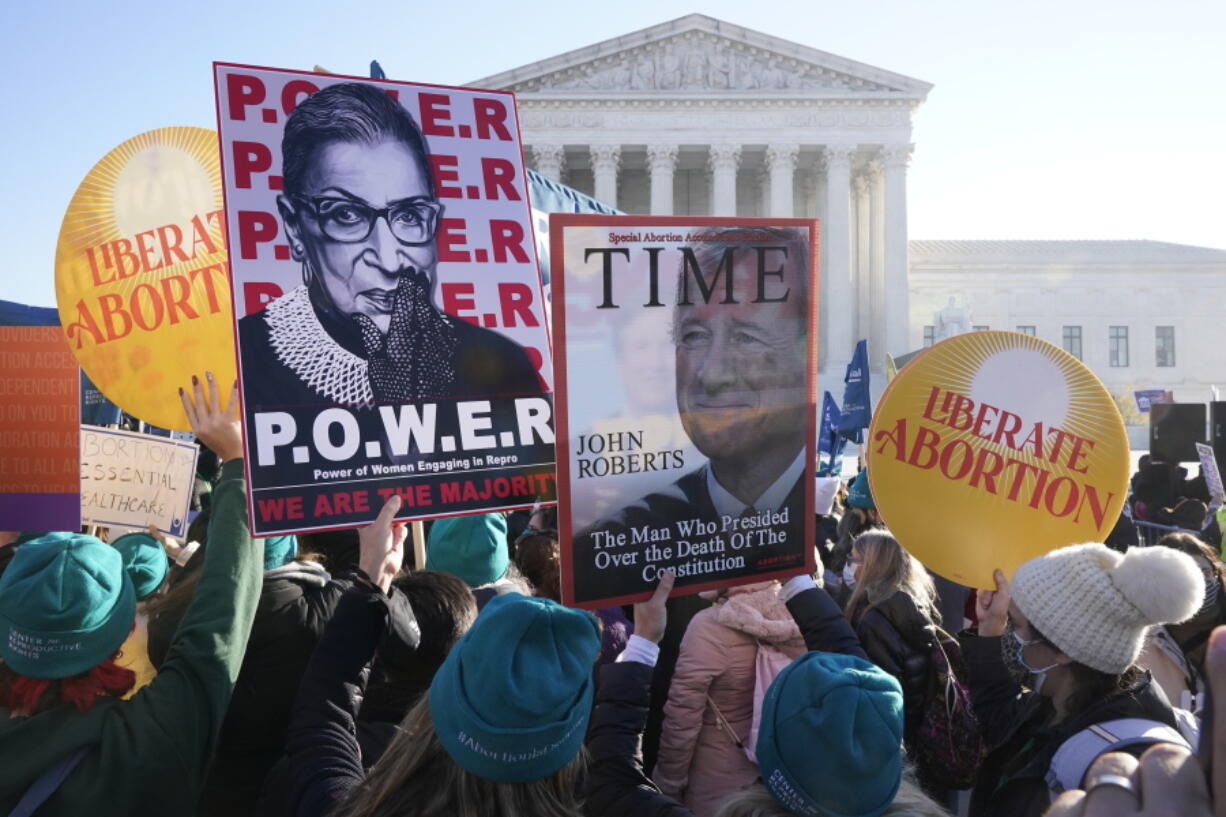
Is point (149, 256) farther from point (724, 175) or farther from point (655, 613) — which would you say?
point (724, 175)

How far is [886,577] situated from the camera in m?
3.50

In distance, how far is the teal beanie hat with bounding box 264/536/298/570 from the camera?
3.09m

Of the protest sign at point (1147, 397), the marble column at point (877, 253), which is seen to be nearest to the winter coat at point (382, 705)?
the protest sign at point (1147, 397)

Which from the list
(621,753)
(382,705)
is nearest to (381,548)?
(382,705)

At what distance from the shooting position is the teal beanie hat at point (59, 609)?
6.13 ft

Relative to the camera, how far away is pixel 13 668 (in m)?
1.92

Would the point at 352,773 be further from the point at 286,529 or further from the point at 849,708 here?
the point at 849,708

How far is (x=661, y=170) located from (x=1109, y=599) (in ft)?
128

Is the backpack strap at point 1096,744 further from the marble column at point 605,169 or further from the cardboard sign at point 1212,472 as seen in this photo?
the marble column at point 605,169

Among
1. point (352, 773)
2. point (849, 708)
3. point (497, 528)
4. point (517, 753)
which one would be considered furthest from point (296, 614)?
point (849, 708)

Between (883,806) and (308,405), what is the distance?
157 centimetres

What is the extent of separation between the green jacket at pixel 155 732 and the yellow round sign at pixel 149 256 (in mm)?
1248

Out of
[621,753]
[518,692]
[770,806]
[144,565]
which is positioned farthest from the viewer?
[144,565]

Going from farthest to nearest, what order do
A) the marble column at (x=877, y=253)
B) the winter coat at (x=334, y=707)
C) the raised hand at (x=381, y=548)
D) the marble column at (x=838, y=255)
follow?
the marble column at (x=877, y=253), the marble column at (x=838, y=255), the raised hand at (x=381, y=548), the winter coat at (x=334, y=707)
